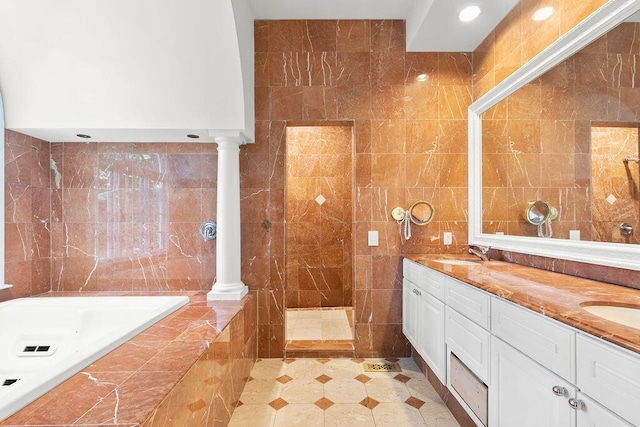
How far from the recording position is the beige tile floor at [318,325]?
2.92 metres

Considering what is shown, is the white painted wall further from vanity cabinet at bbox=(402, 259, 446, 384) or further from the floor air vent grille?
the floor air vent grille

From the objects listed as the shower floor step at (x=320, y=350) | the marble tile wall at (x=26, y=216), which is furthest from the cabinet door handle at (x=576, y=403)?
the marble tile wall at (x=26, y=216)

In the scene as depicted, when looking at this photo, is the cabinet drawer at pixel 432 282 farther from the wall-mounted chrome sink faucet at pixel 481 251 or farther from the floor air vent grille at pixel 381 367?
the floor air vent grille at pixel 381 367

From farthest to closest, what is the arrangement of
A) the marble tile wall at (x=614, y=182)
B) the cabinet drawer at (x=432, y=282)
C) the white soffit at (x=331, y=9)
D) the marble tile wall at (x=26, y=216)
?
the white soffit at (x=331, y=9) < the marble tile wall at (x=26, y=216) < the cabinet drawer at (x=432, y=282) < the marble tile wall at (x=614, y=182)

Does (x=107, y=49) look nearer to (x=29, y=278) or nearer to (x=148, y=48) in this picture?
(x=148, y=48)

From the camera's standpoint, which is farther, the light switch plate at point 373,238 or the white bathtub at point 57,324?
the light switch plate at point 373,238

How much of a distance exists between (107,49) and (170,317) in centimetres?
187

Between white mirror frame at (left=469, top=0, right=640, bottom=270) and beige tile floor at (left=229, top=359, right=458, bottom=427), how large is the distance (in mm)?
1195

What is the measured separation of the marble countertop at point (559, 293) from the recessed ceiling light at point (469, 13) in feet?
5.95

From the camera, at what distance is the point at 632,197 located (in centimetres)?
125

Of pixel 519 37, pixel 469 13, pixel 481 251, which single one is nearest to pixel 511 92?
pixel 519 37

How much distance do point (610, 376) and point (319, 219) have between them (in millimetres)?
3300

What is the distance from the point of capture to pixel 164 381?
1075mm

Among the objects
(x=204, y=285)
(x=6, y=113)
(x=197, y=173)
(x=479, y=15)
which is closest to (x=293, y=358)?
(x=204, y=285)
